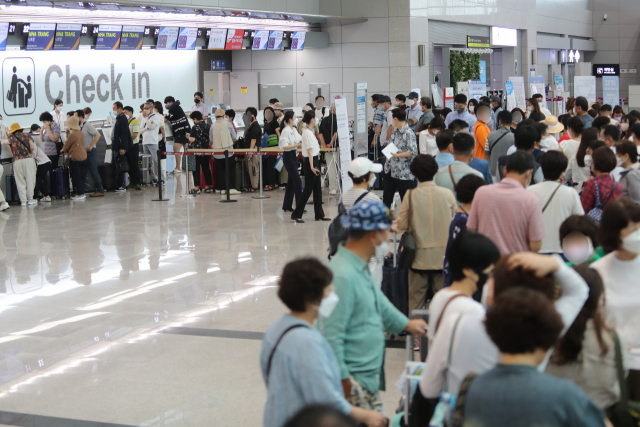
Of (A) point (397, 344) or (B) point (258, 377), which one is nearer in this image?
(B) point (258, 377)

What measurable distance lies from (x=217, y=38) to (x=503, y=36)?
1203cm

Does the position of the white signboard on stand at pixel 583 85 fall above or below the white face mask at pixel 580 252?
above

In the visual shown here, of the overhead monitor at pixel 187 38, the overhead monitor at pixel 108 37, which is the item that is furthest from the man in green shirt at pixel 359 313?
the overhead monitor at pixel 187 38

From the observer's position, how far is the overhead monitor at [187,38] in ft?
52.9

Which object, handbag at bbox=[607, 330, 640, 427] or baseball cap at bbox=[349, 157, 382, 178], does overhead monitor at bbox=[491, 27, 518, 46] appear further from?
handbag at bbox=[607, 330, 640, 427]

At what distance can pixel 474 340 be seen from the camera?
2311 millimetres

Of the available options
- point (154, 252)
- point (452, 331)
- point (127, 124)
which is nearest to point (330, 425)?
point (452, 331)

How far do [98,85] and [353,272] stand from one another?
16244 millimetres

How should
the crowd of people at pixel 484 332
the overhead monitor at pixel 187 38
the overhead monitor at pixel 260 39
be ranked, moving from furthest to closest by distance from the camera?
the overhead monitor at pixel 260 39
the overhead monitor at pixel 187 38
the crowd of people at pixel 484 332

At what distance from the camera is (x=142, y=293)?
23.0ft

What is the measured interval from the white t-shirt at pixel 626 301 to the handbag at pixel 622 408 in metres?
0.36

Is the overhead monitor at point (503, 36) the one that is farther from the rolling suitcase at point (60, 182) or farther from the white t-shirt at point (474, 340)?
the white t-shirt at point (474, 340)

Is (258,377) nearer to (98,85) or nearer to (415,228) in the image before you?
(415,228)

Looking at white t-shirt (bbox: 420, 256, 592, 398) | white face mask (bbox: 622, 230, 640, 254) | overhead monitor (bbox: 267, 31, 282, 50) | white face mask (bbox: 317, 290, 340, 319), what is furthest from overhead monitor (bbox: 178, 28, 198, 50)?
white t-shirt (bbox: 420, 256, 592, 398)
